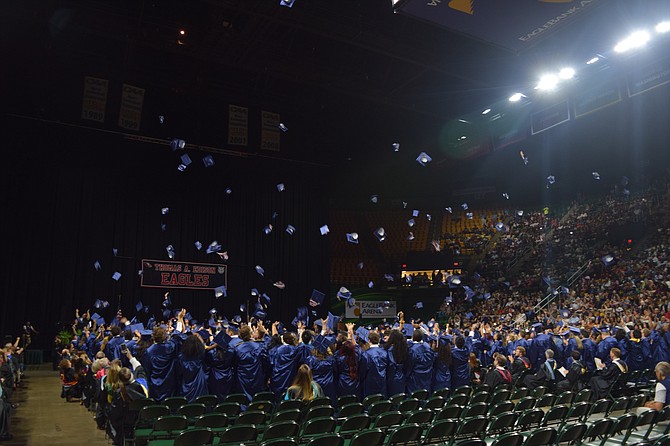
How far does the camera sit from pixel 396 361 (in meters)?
8.98

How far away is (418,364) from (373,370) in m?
0.96

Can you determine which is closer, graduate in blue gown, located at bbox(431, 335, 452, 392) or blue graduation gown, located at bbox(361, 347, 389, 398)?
blue graduation gown, located at bbox(361, 347, 389, 398)

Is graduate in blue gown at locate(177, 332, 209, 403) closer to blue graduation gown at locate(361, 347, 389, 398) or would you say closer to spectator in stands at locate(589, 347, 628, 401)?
blue graduation gown at locate(361, 347, 389, 398)

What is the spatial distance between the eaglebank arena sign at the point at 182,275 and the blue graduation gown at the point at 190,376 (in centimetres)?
1326

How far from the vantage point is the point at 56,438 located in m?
7.76

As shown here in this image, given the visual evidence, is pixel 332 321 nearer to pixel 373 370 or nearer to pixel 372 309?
pixel 373 370

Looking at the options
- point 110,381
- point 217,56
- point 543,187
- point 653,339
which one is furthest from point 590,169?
point 110,381

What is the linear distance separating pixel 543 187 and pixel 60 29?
82.6ft

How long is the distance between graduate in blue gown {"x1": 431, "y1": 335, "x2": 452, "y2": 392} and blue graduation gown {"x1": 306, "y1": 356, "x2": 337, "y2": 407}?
2060 mm

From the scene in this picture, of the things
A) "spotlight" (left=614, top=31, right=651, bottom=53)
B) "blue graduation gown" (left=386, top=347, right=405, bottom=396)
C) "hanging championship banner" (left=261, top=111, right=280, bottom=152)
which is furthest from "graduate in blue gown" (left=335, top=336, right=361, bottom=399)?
"hanging championship banner" (left=261, top=111, right=280, bottom=152)

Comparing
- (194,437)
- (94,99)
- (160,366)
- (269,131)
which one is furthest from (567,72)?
(94,99)

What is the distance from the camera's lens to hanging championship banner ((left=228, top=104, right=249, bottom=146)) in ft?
64.5

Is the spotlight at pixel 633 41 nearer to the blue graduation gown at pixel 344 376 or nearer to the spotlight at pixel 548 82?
the spotlight at pixel 548 82

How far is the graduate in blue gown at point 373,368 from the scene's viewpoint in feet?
28.6
